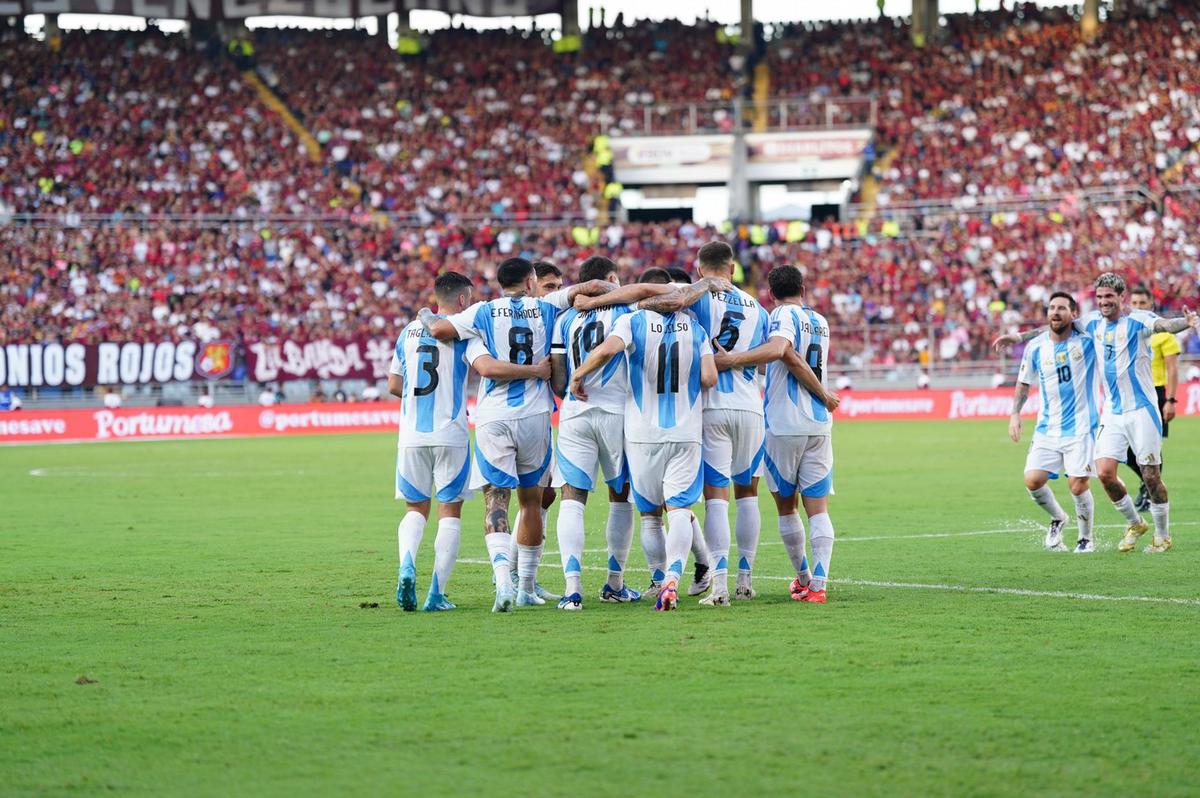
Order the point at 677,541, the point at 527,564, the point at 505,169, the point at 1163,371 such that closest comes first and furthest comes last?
the point at 677,541 < the point at 527,564 < the point at 1163,371 < the point at 505,169

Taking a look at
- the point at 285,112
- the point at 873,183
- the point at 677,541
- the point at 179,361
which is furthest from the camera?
the point at 285,112

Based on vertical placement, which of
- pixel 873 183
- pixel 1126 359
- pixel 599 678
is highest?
pixel 873 183

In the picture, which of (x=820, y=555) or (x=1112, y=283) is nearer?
(x=820, y=555)

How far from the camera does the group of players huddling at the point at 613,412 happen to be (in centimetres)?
1009

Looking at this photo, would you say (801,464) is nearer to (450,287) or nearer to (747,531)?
(747,531)

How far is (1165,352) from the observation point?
664 inches

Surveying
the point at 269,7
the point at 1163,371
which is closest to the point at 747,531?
the point at 1163,371

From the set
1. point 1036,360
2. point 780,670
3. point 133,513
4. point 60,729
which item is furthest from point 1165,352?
point 60,729

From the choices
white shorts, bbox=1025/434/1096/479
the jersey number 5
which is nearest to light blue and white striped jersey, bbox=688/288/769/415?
the jersey number 5

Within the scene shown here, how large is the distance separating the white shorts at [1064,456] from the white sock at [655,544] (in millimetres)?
4367

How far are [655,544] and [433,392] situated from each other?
179cm

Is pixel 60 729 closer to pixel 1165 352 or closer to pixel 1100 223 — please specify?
pixel 1165 352

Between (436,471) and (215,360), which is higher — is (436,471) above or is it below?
above

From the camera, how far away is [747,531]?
10.7 m
